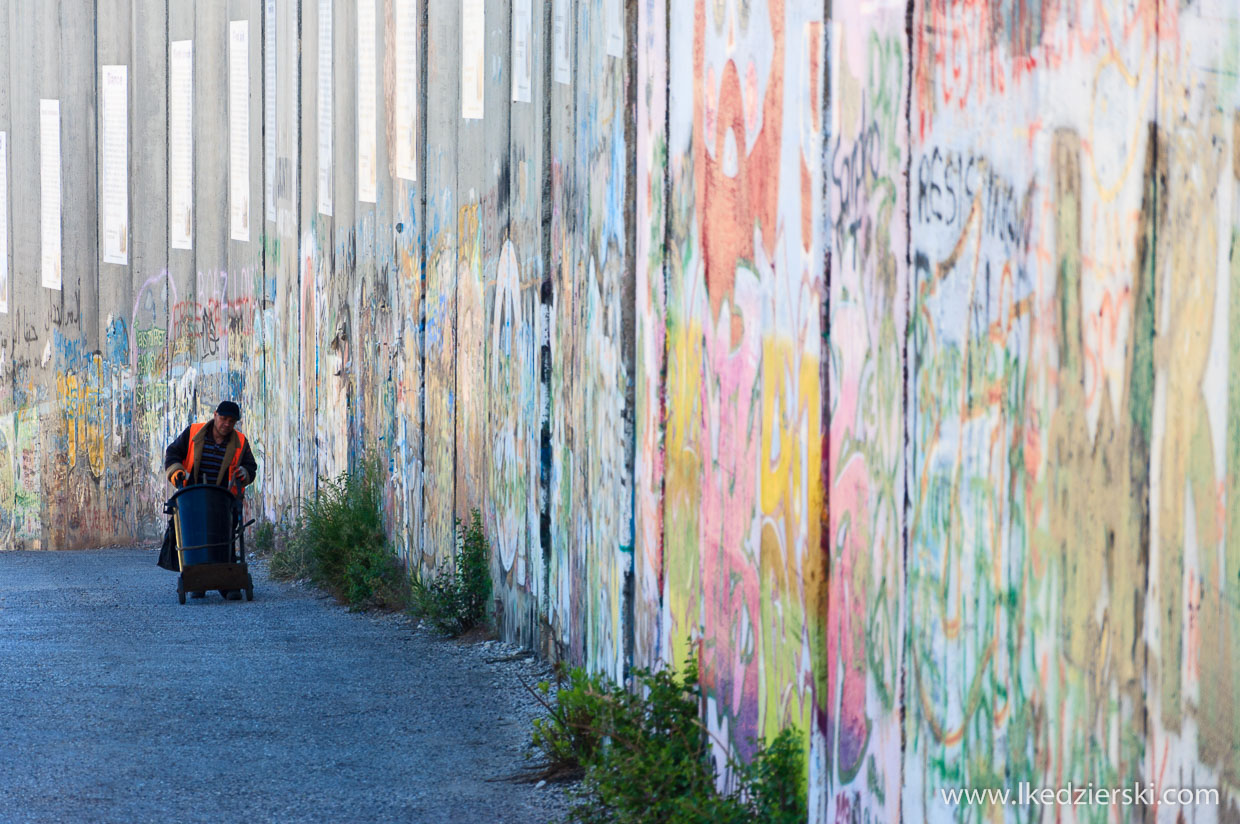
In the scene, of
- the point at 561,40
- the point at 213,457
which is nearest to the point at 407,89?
the point at 213,457

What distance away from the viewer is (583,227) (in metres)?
7.29

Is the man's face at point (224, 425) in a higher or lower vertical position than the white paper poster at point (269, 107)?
lower

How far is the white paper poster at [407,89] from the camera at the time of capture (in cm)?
1113

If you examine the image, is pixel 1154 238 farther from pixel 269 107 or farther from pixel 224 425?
pixel 269 107

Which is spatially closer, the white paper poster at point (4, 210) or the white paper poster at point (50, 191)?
the white paper poster at point (50, 191)

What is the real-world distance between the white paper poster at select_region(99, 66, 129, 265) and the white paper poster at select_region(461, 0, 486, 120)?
924 centimetres

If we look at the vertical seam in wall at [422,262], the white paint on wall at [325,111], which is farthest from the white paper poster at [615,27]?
the white paint on wall at [325,111]

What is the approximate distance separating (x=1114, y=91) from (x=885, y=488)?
128 cm

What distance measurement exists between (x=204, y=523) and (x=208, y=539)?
0.39 ft

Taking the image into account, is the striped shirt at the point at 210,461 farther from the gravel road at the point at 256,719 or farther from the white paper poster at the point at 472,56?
the white paper poster at the point at 472,56

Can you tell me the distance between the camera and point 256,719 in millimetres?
7152

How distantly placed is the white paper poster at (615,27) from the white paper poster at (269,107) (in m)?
9.90

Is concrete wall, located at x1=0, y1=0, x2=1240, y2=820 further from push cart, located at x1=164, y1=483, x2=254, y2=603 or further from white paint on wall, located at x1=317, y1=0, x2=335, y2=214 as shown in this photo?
white paint on wall, located at x1=317, y1=0, x2=335, y2=214

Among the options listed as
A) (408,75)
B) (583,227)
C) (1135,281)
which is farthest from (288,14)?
(1135,281)
